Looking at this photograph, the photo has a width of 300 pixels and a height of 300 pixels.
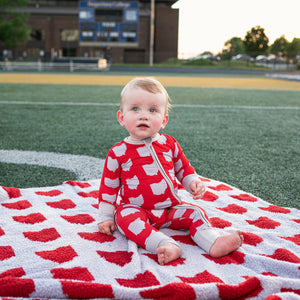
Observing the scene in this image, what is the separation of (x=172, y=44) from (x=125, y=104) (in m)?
46.0

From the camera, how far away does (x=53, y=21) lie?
45.4 meters

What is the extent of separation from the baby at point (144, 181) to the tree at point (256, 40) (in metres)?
54.0

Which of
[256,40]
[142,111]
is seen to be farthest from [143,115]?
[256,40]

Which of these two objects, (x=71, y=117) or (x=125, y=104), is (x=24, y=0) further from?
(x=125, y=104)

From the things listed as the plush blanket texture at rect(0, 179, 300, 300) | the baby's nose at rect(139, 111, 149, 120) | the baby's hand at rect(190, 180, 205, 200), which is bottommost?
the plush blanket texture at rect(0, 179, 300, 300)

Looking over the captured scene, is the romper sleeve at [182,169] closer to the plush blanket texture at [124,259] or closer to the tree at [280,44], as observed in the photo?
the plush blanket texture at [124,259]

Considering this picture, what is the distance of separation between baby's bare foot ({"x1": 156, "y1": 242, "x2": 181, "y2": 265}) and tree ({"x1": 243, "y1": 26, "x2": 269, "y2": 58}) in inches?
2142

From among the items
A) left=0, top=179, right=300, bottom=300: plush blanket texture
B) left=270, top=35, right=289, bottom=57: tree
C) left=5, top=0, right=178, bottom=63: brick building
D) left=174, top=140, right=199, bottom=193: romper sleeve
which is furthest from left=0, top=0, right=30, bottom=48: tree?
left=174, top=140, right=199, bottom=193: romper sleeve

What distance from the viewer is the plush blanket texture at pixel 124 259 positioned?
117 centimetres

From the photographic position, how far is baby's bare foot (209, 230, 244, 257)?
1436 millimetres

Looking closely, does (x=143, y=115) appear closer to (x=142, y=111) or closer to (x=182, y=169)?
(x=142, y=111)

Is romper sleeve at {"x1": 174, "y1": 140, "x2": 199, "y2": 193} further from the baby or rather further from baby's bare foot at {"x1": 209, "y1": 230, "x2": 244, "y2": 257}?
baby's bare foot at {"x1": 209, "y1": 230, "x2": 244, "y2": 257}

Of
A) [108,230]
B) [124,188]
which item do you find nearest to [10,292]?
[108,230]

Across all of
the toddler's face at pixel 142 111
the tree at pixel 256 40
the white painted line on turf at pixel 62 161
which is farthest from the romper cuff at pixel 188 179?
the tree at pixel 256 40
